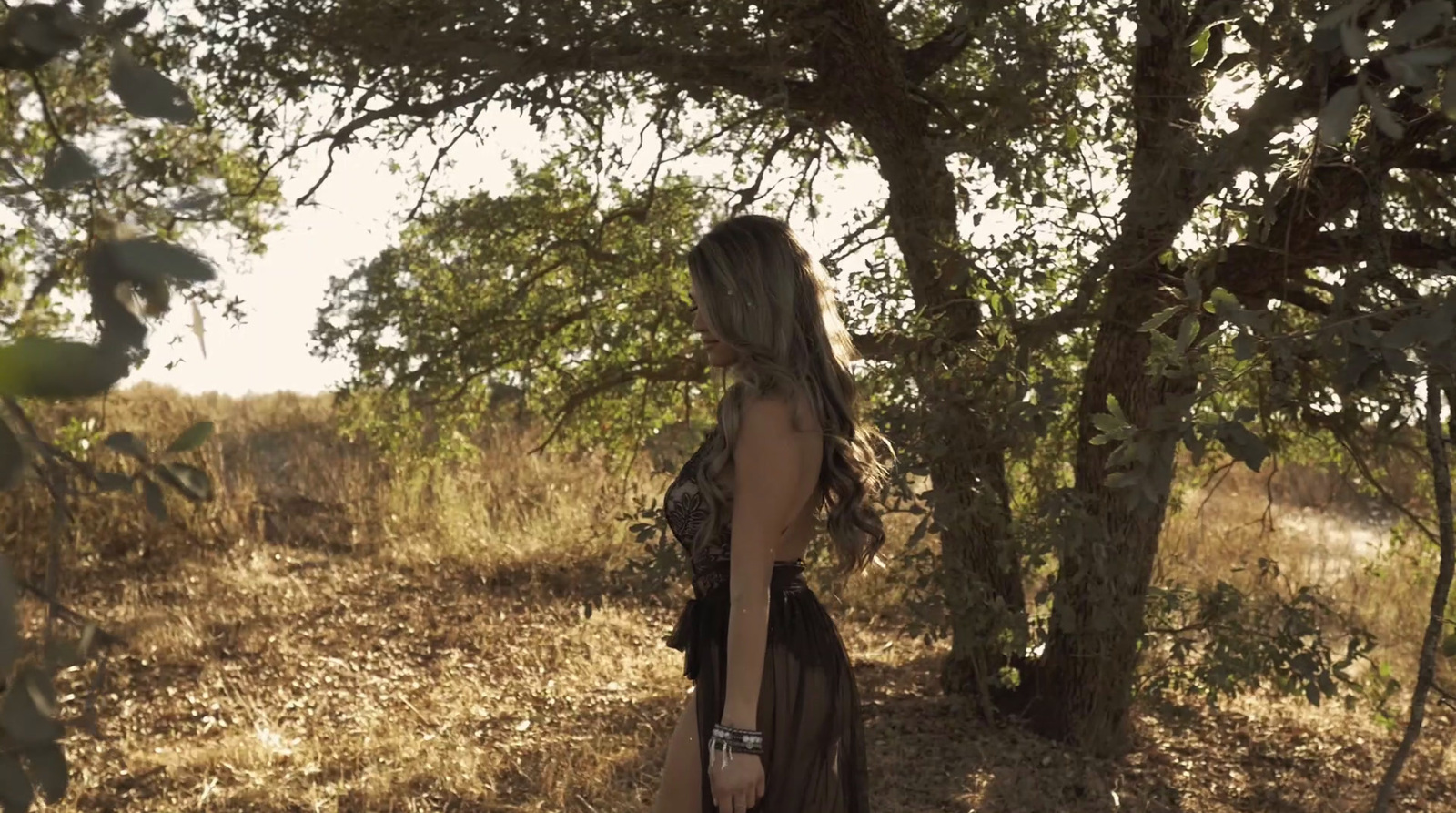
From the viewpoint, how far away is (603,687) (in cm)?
776

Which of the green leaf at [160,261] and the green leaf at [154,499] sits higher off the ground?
the green leaf at [160,261]

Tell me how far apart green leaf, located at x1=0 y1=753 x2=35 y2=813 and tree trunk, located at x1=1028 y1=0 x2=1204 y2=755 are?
3785mm

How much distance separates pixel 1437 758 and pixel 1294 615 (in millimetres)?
2806

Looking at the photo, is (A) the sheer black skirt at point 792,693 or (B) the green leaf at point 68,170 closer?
(B) the green leaf at point 68,170

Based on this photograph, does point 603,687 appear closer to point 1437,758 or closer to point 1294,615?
point 1294,615

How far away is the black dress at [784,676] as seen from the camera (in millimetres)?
3299

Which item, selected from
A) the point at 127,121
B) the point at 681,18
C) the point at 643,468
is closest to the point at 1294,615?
the point at 681,18

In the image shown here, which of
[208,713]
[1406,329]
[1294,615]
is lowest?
[208,713]

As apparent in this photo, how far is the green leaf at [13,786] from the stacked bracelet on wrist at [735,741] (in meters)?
2.03

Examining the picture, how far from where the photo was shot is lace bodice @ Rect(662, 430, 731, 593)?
3.37 meters

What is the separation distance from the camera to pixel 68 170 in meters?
0.96

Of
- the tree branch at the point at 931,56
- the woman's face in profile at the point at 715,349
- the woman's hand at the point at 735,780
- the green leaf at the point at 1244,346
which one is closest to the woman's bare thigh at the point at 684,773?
the woman's hand at the point at 735,780

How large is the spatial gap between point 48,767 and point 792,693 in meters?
2.28

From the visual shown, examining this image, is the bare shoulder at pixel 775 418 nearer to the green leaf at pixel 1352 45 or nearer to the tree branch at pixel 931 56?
the green leaf at pixel 1352 45
